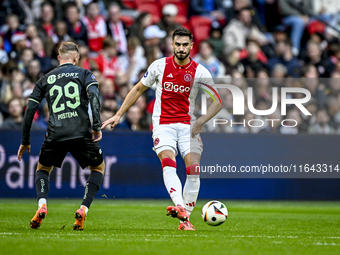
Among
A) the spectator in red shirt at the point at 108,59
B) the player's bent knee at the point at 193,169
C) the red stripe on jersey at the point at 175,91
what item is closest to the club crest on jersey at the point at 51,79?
the red stripe on jersey at the point at 175,91

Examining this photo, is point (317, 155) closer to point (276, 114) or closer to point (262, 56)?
point (276, 114)

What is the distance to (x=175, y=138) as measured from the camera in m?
6.90

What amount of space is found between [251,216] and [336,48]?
7872mm

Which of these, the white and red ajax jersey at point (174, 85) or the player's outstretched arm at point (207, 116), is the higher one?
the white and red ajax jersey at point (174, 85)

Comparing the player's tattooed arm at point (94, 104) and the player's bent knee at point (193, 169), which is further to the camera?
the player's bent knee at point (193, 169)

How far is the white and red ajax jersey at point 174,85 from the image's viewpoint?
6.89 m

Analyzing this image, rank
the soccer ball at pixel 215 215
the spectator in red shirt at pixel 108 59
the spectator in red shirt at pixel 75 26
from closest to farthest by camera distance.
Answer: the soccer ball at pixel 215 215 → the spectator in red shirt at pixel 108 59 → the spectator in red shirt at pixel 75 26

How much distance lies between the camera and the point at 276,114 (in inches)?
499

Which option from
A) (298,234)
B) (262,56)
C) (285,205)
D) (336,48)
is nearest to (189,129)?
(298,234)

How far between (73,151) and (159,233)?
1383mm

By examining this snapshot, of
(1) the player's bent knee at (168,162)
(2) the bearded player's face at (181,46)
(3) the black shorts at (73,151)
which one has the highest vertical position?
(2) the bearded player's face at (181,46)

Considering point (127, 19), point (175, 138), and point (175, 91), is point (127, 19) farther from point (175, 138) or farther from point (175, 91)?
point (175, 138)

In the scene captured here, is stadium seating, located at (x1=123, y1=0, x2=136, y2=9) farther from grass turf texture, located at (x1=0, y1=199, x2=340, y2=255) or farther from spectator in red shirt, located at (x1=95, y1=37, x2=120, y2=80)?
grass turf texture, located at (x1=0, y1=199, x2=340, y2=255)

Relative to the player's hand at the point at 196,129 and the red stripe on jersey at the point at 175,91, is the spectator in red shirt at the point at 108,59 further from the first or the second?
the player's hand at the point at 196,129
